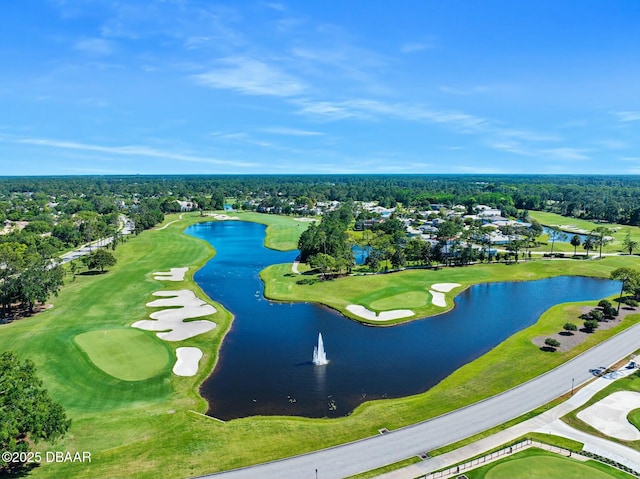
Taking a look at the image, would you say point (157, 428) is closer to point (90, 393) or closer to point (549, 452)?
point (90, 393)

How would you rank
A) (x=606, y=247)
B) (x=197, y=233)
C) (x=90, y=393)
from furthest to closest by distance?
(x=197, y=233) → (x=606, y=247) → (x=90, y=393)

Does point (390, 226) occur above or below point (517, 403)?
above

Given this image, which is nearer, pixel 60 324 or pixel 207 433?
pixel 207 433

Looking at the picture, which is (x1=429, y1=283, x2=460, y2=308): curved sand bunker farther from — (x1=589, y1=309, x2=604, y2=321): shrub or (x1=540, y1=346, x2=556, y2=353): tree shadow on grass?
(x1=589, y1=309, x2=604, y2=321): shrub

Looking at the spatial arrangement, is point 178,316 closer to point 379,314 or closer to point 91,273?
point 379,314

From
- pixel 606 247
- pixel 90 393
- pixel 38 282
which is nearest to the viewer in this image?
pixel 90 393

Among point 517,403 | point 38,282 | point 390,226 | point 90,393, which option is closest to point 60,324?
point 38,282
